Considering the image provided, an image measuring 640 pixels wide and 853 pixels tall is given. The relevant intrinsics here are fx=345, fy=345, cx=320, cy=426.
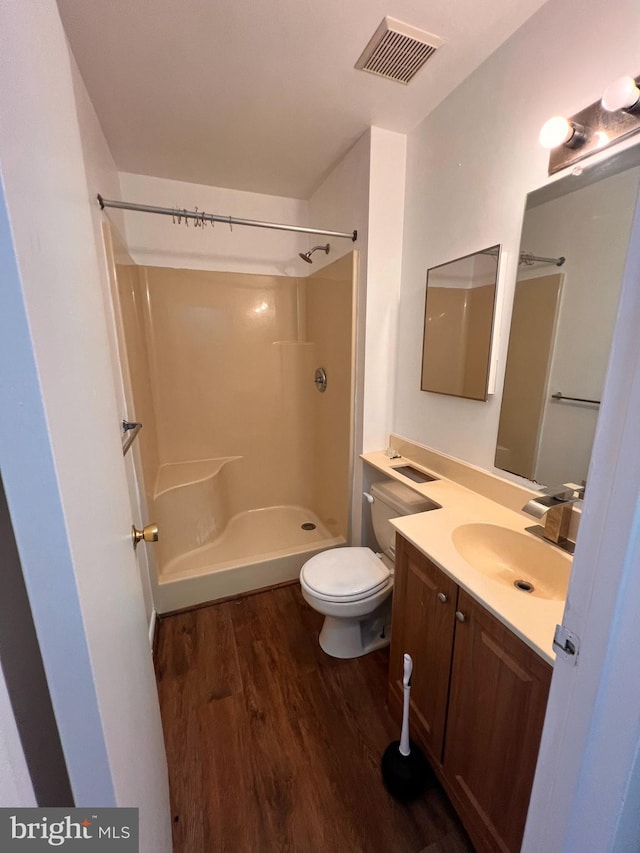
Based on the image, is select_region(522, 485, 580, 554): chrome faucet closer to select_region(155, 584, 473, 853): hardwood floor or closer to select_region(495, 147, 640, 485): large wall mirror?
select_region(495, 147, 640, 485): large wall mirror

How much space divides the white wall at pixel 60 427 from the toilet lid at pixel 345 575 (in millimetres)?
890

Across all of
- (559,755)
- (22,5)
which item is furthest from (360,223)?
(559,755)

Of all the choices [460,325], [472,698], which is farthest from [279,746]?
[460,325]

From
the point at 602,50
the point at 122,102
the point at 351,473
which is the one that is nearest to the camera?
the point at 602,50

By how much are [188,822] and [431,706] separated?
86cm

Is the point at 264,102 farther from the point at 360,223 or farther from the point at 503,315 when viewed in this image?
the point at 503,315

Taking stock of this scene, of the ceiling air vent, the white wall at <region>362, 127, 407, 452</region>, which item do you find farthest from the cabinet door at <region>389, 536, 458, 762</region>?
the ceiling air vent

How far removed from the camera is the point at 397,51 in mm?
1229

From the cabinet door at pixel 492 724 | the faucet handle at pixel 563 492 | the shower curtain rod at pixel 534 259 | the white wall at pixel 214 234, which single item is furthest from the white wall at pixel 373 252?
the cabinet door at pixel 492 724

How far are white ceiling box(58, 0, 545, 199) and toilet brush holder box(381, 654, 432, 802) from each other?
6.84 feet

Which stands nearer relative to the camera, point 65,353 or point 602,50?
point 65,353

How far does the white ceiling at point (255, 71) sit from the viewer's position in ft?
3.58

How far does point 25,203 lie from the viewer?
15.1 inches

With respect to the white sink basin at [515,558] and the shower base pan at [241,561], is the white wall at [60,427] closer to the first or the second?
the white sink basin at [515,558]
